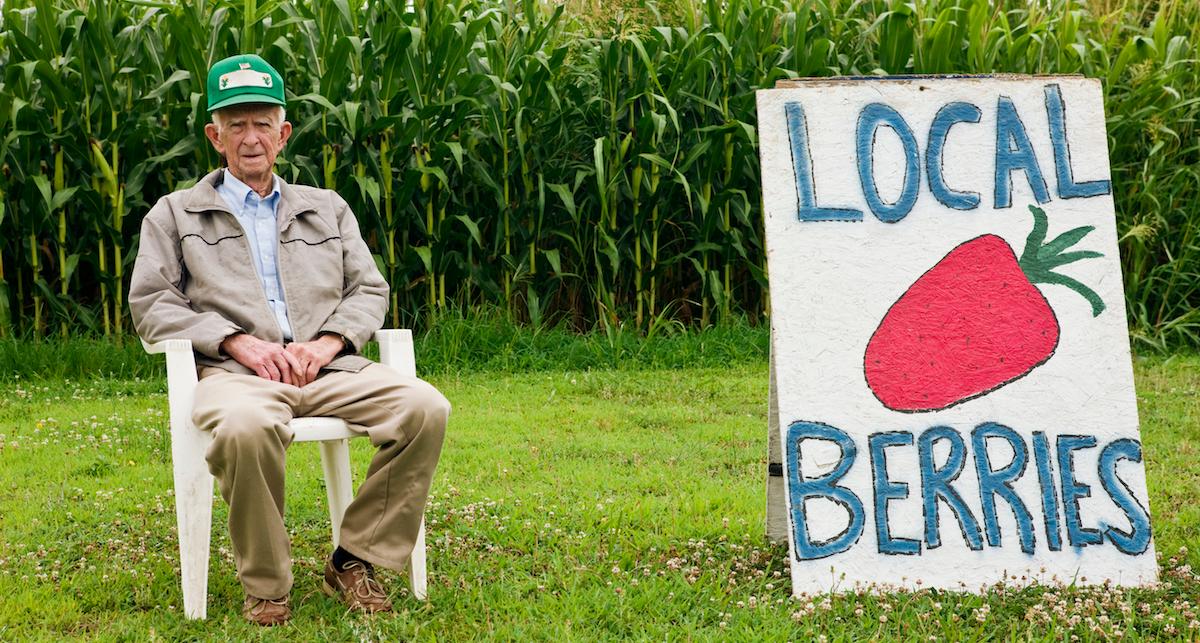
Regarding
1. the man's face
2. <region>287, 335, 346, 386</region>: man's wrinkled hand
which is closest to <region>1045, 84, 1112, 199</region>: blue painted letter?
<region>287, 335, 346, 386</region>: man's wrinkled hand

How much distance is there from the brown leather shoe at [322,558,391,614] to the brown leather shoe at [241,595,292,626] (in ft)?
0.55

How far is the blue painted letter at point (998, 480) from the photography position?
3348 millimetres

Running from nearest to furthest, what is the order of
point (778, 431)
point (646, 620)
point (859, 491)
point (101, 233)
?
point (646, 620)
point (859, 491)
point (778, 431)
point (101, 233)

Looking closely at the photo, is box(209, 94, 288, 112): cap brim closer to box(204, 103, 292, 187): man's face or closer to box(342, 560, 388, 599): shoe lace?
box(204, 103, 292, 187): man's face

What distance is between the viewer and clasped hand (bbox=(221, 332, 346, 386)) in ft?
11.1

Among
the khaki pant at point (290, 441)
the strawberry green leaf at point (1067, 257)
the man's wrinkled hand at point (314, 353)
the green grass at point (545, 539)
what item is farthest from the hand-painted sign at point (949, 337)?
the man's wrinkled hand at point (314, 353)

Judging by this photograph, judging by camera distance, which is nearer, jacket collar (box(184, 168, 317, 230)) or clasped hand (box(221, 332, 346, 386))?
clasped hand (box(221, 332, 346, 386))

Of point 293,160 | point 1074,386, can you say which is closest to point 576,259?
point 293,160

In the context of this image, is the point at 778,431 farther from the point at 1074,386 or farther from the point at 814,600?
the point at 1074,386

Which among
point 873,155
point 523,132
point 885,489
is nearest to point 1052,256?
point 873,155

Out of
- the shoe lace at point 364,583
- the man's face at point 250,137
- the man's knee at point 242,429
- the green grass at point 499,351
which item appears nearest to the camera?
the man's knee at point 242,429

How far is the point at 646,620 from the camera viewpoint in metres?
3.13

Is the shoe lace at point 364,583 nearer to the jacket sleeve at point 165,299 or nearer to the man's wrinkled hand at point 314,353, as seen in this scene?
the man's wrinkled hand at point 314,353

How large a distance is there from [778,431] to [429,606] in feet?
3.83
